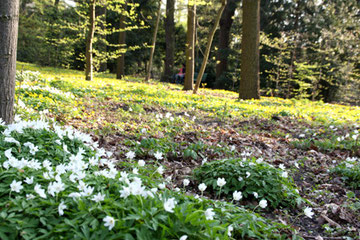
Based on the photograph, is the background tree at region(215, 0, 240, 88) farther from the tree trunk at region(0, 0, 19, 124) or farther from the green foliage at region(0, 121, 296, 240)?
the green foliage at region(0, 121, 296, 240)

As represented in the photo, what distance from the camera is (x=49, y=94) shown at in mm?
5711

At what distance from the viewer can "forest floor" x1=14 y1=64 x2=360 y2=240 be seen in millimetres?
2885

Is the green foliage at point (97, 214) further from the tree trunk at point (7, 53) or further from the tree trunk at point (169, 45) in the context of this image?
the tree trunk at point (169, 45)

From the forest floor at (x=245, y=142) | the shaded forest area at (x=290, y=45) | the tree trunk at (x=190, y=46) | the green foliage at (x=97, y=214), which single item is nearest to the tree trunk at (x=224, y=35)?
the shaded forest area at (x=290, y=45)

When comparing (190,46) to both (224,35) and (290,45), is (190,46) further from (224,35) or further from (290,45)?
(224,35)

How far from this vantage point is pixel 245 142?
510 centimetres

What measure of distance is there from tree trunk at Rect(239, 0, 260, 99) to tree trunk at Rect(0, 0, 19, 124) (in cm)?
858

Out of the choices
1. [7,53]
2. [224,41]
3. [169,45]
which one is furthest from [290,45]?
[7,53]

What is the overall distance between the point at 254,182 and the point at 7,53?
3.07 m

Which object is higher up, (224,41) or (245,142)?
(224,41)

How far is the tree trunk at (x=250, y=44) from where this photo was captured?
407 inches

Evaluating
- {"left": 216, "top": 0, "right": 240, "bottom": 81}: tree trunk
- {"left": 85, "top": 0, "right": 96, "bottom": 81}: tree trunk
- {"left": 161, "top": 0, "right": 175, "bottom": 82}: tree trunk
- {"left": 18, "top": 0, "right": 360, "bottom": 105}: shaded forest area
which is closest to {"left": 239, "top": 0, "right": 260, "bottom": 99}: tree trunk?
{"left": 85, "top": 0, "right": 96, "bottom": 81}: tree trunk

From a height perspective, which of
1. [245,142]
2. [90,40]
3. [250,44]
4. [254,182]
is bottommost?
[254,182]

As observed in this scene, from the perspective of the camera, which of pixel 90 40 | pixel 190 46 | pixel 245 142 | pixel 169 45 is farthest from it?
pixel 169 45
